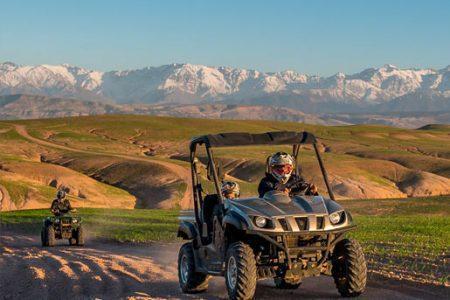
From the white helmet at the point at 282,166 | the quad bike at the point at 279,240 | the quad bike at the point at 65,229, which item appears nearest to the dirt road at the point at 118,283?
the quad bike at the point at 279,240

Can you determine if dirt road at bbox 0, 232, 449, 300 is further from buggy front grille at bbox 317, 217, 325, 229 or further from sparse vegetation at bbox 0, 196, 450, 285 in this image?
sparse vegetation at bbox 0, 196, 450, 285

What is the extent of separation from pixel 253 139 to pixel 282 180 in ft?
2.93

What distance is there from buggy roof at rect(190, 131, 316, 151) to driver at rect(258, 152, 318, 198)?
29 cm

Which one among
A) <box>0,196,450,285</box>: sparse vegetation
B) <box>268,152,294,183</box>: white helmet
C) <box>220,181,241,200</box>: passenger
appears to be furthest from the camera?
<box>0,196,450,285</box>: sparse vegetation

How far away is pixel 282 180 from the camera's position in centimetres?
1333

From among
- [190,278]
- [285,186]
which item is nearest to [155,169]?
[190,278]

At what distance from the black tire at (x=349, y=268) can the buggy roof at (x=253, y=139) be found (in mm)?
2096

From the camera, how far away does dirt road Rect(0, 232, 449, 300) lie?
44.6 feet

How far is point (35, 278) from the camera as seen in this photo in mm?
16641

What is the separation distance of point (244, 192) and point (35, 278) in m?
63.9

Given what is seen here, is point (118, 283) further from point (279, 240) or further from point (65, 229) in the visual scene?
point (65, 229)

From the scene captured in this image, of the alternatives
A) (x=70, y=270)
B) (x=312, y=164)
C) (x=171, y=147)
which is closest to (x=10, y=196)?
(x=312, y=164)

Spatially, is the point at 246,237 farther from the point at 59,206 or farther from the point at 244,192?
the point at 244,192

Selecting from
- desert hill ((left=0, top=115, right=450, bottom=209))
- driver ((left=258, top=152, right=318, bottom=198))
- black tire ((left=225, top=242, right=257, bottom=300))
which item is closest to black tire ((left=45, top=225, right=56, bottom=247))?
driver ((left=258, top=152, right=318, bottom=198))
